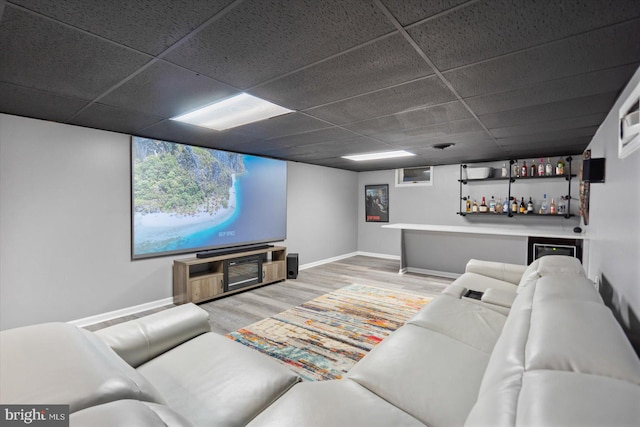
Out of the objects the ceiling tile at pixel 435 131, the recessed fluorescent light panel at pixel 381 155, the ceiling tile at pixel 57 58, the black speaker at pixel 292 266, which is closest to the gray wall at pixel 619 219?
the ceiling tile at pixel 435 131

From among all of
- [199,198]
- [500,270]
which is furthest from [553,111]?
[199,198]

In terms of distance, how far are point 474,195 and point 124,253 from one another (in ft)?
20.4

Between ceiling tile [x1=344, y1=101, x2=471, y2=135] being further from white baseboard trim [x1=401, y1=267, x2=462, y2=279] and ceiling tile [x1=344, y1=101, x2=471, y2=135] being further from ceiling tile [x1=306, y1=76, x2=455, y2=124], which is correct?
white baseboard trim [x1=401, y1=267, x2=462, y2=279]

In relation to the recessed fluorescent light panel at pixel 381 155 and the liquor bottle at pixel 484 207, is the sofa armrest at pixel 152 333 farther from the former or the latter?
the liquor bottle at pixel 484 207

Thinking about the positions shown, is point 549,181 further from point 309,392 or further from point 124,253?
point 124,253

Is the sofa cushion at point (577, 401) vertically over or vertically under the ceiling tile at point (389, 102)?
under

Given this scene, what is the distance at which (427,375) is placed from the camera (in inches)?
57.4

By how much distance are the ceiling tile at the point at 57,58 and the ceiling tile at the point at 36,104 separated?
17 cm

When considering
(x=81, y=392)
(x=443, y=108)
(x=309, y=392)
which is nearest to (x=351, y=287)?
(x=443, y=108)

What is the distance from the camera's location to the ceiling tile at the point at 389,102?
2199mm

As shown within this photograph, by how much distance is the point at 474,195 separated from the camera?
6004 millimetres

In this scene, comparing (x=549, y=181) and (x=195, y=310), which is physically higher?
(x=549, y=181)

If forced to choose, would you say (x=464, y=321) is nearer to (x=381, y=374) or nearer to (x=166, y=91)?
(x=381, y=374)

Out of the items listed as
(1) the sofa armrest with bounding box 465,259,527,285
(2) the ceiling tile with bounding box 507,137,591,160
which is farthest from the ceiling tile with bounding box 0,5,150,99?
(2) the ceiling tile with bounding box 507,137,591,160
